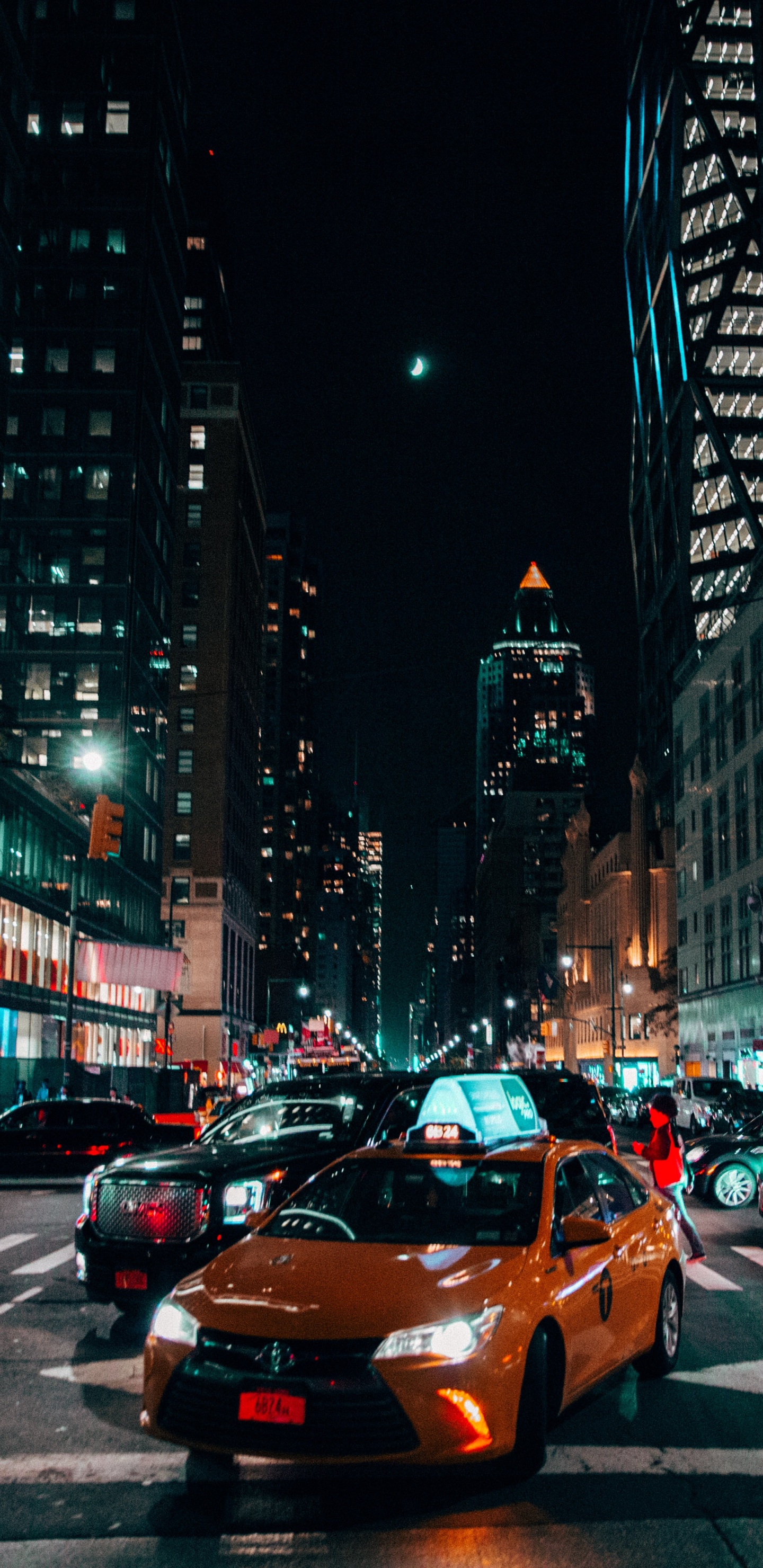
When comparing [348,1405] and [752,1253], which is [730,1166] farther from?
[348,1405]

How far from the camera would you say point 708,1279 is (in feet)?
43.8

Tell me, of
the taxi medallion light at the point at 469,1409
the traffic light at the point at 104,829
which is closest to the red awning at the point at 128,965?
the traffic light at the point at 104,829

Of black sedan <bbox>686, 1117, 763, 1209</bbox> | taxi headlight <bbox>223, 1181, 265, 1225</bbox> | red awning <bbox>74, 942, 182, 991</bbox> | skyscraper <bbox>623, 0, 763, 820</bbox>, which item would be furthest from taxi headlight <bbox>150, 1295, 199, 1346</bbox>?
skyscraper <bbox>623, 0, 763, 820</bbox>

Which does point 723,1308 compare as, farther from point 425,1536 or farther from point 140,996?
point 140,996

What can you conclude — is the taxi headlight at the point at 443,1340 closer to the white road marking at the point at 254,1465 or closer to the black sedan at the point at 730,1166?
the white road marking at the point at 254,1465

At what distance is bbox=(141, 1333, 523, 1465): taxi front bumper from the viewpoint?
5559mm

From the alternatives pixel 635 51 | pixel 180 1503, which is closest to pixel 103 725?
pixel 180 1503

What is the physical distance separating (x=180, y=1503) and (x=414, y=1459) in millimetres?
1277

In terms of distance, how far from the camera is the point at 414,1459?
556 cm

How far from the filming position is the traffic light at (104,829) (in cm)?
2570

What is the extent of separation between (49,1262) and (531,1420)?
9371 mm

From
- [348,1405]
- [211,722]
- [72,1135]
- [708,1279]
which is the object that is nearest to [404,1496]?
[348,1405]

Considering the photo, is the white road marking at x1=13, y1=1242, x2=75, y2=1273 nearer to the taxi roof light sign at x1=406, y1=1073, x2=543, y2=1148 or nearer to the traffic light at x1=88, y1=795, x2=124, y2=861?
the taxi roof light sign at x1=406, y1=1073, x2=543, y2=1148

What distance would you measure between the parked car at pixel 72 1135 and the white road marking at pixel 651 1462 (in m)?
15.9
